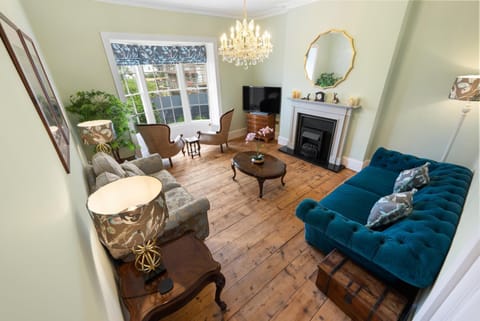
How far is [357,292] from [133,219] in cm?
160

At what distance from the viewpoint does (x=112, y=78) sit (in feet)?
10.8

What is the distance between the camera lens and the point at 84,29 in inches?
114

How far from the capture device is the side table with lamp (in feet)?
2.97

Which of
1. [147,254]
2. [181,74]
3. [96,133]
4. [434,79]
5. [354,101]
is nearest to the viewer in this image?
[147,254]

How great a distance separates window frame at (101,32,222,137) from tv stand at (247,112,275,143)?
2.83 feet

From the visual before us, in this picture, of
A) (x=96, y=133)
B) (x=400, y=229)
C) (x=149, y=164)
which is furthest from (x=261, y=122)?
(x=400, y=229)

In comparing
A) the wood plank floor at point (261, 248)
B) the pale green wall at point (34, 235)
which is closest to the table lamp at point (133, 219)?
the pale green wall at point (34, 235)

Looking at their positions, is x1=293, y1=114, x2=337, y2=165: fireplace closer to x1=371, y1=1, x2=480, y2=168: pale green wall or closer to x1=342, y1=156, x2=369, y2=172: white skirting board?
x1=342, y1=156, x2=369, y2=172: white skirting board

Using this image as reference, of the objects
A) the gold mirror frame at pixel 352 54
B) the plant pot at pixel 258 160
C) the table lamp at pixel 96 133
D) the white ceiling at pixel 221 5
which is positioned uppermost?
A: the white ceiling at pixel 221 5

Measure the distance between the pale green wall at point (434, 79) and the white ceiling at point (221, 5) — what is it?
173 centimetres

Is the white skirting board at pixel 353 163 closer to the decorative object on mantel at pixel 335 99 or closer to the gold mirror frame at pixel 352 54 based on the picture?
the decorative object on mantel at pixel 335 99

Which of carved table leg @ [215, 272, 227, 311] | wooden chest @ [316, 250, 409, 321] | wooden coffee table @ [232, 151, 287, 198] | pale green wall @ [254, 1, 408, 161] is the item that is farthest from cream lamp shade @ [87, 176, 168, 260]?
pale green wall @ [254, 1, 408, 161]

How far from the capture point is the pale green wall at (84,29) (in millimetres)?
2668

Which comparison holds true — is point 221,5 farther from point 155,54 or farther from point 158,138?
point 158,138
